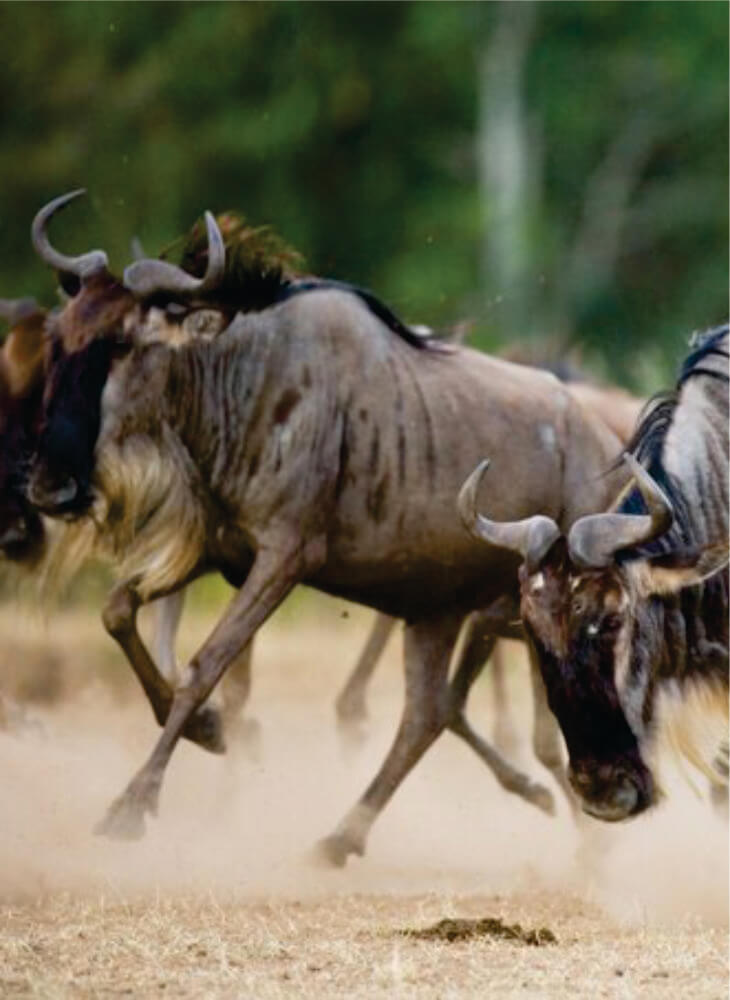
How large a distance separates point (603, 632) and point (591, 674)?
13 cm

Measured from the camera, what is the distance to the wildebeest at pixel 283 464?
8.97 metres

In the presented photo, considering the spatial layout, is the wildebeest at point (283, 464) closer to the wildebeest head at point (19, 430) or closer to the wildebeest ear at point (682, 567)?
the wildebeest head at point (19, 430)

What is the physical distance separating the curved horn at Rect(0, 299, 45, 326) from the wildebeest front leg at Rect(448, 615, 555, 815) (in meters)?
1.81

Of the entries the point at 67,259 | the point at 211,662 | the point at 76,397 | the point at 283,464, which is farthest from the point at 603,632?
the point at 67,259

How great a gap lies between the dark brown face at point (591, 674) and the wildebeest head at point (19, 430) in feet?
8.52

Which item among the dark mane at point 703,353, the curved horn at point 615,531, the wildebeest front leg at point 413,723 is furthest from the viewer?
the wildebeest front leg at point 413,723

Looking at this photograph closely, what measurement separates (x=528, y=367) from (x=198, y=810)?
1.88 metres

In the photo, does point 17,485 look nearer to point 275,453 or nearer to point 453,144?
point 275,453

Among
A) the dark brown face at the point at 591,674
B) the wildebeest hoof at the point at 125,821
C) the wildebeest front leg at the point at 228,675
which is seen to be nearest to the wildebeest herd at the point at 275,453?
the wildebeest hoof at the point at 125,821

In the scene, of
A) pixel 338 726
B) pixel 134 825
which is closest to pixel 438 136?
pixel 338 726

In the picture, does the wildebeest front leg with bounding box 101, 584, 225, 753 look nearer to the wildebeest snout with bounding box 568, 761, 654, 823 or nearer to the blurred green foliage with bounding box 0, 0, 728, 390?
the wildebeest snout with bounding box 568, 761, 654, 823

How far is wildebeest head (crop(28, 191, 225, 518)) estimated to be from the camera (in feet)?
29.3

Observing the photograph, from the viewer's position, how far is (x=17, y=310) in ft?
33.1

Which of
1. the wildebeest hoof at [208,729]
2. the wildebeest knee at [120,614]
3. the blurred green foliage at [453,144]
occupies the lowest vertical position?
the wildebeest hoof at [208,729]
